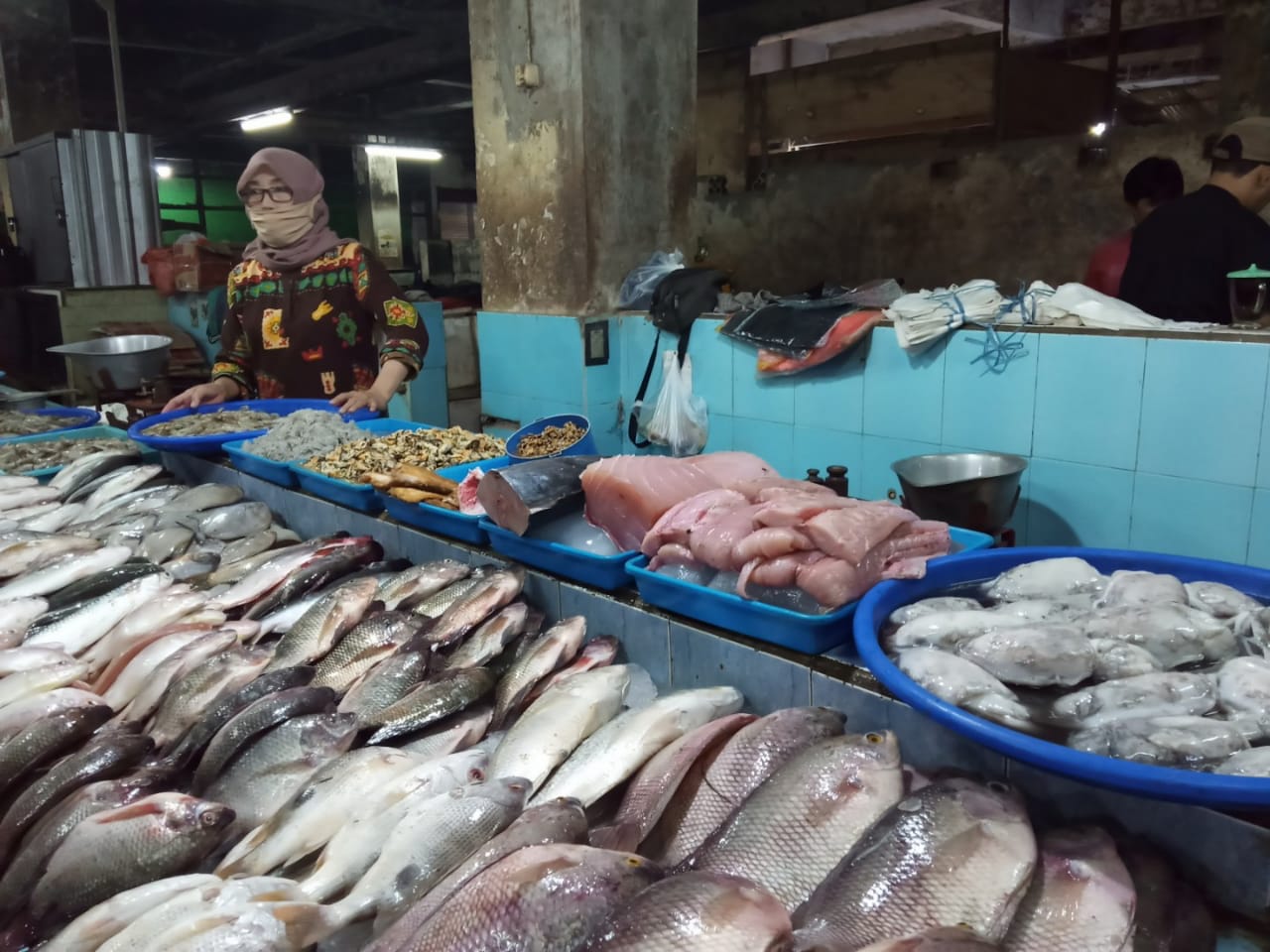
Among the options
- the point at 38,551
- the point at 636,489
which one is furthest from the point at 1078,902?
the point at 38,551

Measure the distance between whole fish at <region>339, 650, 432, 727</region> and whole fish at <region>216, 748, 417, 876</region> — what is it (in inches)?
8.3

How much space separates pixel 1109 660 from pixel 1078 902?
15.9 inches

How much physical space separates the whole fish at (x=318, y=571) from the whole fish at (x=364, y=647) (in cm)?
36

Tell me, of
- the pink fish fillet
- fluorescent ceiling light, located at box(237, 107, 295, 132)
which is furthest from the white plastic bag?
fluorescent ceiling light, located at box(237, 107, 295, 132)

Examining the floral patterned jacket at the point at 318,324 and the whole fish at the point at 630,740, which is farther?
the floral patterned jacket at the point at 318,324

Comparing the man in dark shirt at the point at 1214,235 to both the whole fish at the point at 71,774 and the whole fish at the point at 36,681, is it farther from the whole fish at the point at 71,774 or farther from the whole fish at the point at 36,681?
the whole fish at the point at 36,681

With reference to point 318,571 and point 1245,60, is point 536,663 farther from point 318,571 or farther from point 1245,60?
point 1245,60

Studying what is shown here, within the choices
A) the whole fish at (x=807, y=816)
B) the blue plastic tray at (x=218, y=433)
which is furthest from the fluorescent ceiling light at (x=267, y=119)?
the whole fish at (x=807, y=816)

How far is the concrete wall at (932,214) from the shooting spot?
23.3 ft

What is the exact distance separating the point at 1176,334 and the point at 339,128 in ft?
54.9

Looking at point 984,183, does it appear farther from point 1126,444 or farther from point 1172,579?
point 1172,579

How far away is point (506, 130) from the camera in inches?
213

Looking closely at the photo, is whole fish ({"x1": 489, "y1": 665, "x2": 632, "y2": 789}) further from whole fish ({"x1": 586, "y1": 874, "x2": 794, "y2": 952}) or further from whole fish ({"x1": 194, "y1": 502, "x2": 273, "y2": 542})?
whole fish ({"x1": 194, "y1": 502, "x2": 273, "y2": 542})

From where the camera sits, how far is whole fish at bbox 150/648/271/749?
2.13 m
